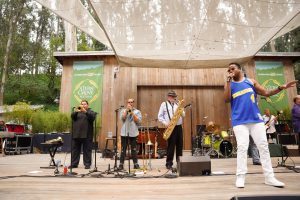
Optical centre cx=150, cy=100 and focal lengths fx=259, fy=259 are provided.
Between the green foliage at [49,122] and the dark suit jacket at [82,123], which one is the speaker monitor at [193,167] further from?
the green foliage at [49,122]

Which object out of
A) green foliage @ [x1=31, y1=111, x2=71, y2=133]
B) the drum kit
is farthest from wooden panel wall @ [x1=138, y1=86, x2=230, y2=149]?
green foliage @ [x1=31, y1=111, x2=71, y2=133]

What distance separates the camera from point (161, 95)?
1061 centimetres

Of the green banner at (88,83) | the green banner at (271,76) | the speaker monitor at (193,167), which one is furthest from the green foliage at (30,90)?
the speaker monitor at (193,167)

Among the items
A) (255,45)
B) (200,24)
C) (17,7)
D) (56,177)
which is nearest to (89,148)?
(56,177)

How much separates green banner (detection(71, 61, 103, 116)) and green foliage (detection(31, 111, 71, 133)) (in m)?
0.80

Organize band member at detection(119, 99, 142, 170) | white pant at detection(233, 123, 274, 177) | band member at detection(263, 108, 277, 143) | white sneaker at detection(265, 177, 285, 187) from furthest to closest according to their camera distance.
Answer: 1. band member at detection(263, 108, 277, 143)
2. band member at detection(119, 99, 142, 170)
3. white pant at detection(233, 123, 274, 177)
4. white sneaker at detection(265, 177, 285, 187)

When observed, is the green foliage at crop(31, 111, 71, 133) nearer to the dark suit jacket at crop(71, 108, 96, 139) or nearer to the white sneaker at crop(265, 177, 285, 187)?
the dark suit jacket at crop(71, 108, 96, 139)

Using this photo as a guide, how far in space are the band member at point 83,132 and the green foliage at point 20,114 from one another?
18.4ft

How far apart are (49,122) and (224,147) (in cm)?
656

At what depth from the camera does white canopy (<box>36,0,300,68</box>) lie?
4.76m

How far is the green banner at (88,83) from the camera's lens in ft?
35.0

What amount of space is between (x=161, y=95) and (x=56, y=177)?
6855 mm

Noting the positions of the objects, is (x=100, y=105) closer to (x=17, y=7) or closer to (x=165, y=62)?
(x=165, y=62)

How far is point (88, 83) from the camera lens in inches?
427
